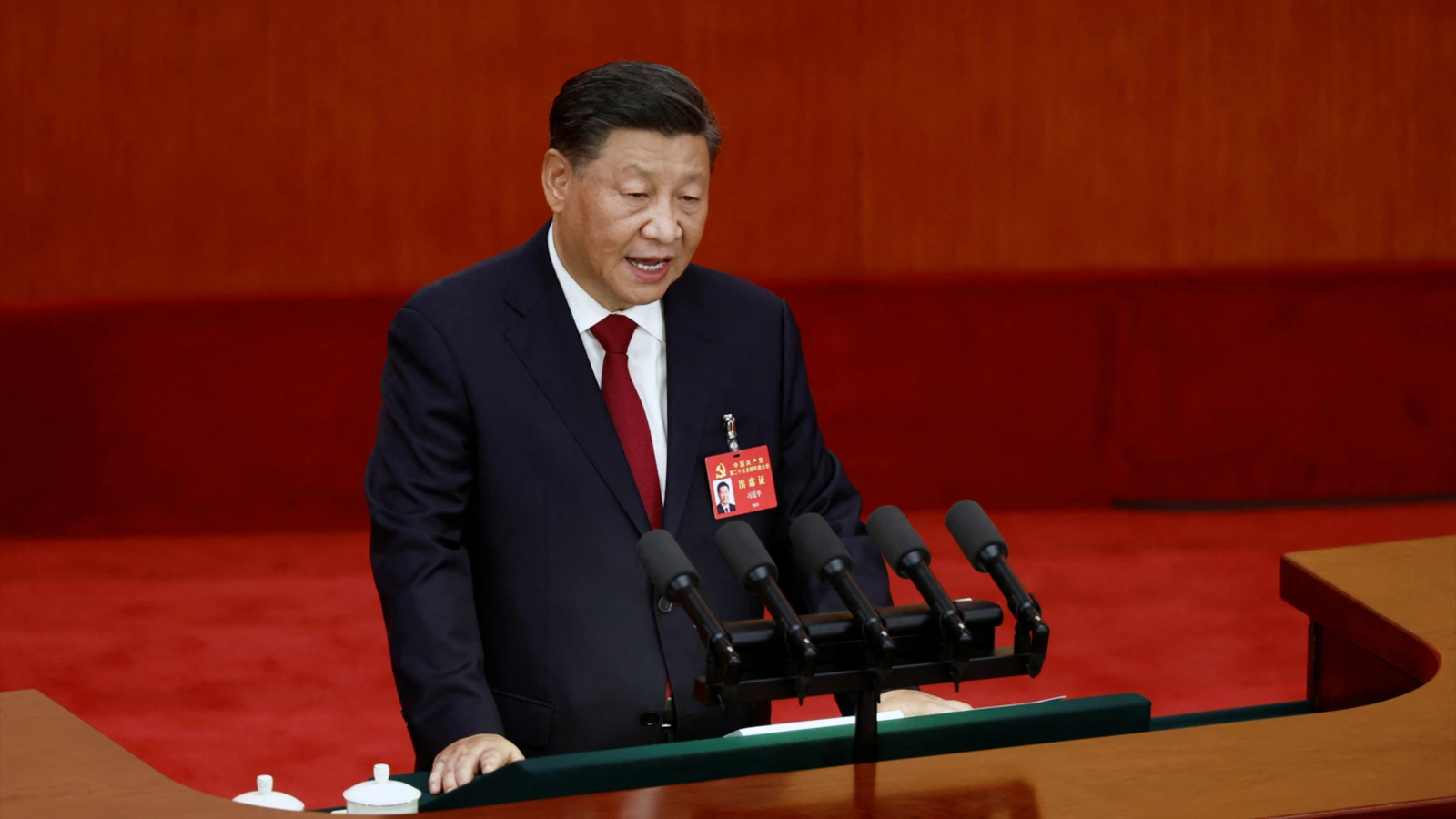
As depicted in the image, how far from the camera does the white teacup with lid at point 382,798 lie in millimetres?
1347

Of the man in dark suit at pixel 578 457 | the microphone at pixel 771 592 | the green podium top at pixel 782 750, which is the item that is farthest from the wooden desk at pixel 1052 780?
the man in dark suit at pixel 578 457

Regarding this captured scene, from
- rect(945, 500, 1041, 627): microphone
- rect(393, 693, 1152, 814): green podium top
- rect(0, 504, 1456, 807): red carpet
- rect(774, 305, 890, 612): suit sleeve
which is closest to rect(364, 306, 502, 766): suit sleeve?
rect(393, 693, 1152, 814): green podium top

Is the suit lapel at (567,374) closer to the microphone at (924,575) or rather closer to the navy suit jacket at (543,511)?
the navy suit jacket at (543,511)

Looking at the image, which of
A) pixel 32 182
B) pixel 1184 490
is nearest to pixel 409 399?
pixel 32 182

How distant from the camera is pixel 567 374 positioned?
1795 mm

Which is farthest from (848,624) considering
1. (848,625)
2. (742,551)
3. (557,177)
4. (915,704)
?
(557,177)

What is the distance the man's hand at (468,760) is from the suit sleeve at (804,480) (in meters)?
0.43

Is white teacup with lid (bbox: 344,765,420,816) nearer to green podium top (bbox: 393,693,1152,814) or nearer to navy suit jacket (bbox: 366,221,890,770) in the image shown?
green podium top (bbox: 393,693,1152,814)

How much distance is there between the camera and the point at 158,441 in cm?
424

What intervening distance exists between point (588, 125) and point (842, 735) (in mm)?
696

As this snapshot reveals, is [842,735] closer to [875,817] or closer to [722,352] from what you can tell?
[875,817]

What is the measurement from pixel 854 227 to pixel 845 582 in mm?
3332

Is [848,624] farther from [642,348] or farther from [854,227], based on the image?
[854,227]

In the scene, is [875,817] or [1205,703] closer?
[875,817]
